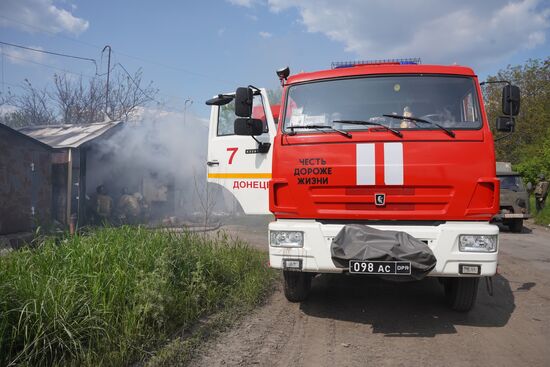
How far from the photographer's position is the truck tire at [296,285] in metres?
4.72

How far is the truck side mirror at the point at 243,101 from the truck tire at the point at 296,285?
1.88 m

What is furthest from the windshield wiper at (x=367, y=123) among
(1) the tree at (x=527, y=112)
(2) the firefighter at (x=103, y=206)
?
(1) the tree at (x=527, y=112)

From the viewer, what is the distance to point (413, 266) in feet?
12.0

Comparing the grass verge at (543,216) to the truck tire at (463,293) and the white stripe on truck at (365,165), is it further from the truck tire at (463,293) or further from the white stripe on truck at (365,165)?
the white stripe on truck at (365,165)

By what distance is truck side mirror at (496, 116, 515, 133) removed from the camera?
4832 mm

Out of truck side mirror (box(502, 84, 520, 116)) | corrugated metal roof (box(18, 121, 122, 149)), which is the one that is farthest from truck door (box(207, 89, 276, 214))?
corrugated metal roof (box(18, 121, 122, 149))

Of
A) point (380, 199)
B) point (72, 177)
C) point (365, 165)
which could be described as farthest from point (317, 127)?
point (72, 177)

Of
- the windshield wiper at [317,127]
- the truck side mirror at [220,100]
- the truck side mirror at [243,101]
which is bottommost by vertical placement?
the windshield wiper at [317,127]

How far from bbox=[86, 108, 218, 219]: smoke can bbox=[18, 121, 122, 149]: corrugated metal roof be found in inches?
13.8

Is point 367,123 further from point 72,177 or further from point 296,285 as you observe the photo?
point 72,177

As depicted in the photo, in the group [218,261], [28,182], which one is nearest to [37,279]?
[218,261]

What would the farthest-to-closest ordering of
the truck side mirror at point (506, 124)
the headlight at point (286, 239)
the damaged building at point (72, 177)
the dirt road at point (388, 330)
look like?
the damaged building at point (72, 177), the truck side mirror at point (506, 124), the headlight at point (286, 239), the dirt road at point (388, 330)

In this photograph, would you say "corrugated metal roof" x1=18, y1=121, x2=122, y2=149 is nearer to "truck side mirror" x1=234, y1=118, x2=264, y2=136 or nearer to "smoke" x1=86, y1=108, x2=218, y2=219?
"smoke" x1=86, y1=108, x2=218, y2=219

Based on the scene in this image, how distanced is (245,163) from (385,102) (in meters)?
2.35
